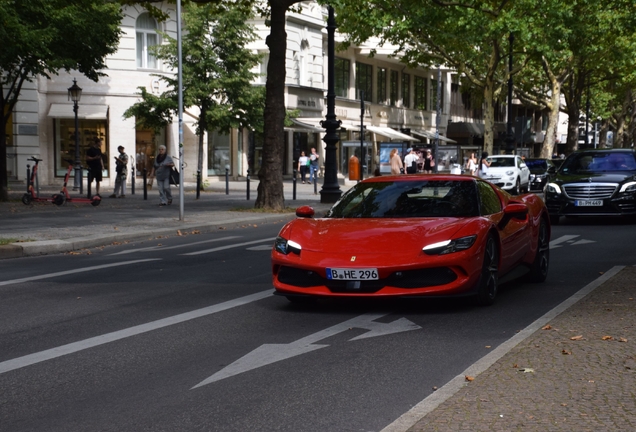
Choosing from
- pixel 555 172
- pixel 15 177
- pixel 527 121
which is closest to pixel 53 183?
pixel 15 177

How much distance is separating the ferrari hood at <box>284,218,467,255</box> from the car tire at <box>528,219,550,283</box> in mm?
2159

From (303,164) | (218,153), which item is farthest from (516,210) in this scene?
(218,153)

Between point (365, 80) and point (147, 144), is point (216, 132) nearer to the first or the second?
point (147, 144)

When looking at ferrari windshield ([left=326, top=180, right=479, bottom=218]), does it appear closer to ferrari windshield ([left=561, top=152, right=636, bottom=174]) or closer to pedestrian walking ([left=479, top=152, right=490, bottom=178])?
ferrari windshield ([left=561, top=152, right=636, bottom=174])

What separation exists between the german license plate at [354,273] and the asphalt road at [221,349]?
387mm

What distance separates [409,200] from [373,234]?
1.12 metres

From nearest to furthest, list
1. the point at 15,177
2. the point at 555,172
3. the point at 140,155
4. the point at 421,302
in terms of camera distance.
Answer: the point at 421,302, the point at 555,172, the point at 15,177, the point at 140,155

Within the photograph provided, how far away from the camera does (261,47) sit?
171ft

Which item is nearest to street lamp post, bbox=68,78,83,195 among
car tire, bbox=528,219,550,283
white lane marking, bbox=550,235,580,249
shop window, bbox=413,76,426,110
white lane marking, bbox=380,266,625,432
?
white lane marking, bbox=550,235,580,249

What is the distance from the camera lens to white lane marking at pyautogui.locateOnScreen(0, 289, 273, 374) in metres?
7.31

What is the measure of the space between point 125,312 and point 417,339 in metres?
2.96

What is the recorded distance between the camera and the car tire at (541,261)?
11.5 m

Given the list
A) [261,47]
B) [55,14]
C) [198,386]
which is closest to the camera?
[198,386]

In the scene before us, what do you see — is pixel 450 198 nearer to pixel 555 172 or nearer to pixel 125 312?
pixel 125 312
